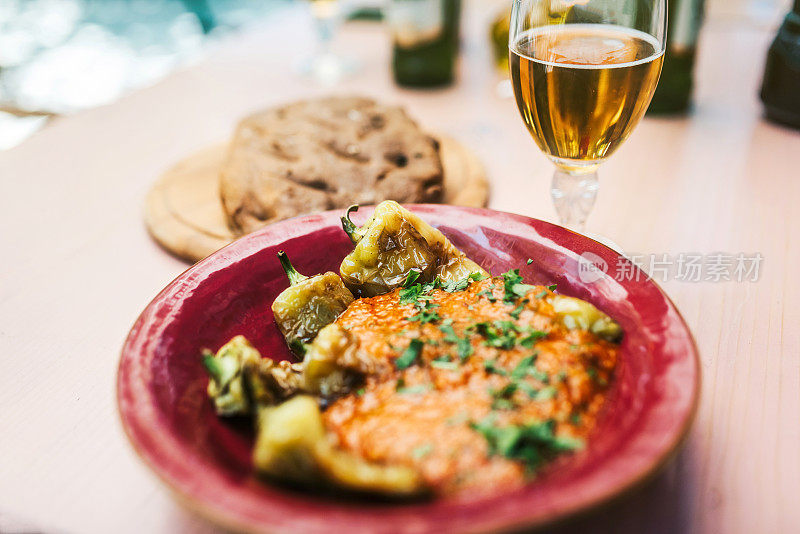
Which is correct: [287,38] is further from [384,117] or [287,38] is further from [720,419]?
[720,419]

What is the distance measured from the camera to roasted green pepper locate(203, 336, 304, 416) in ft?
2.25

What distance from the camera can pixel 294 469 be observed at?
59 cm

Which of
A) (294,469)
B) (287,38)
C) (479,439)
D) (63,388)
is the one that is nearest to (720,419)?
(479,439)

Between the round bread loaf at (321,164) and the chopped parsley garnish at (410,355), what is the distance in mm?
531

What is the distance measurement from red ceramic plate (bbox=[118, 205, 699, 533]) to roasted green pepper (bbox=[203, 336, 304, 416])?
25 millimetres

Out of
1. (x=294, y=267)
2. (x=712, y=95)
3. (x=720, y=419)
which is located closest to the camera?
(x=720, y=419)

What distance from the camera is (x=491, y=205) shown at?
1.36 m

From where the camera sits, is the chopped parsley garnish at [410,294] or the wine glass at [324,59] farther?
the wine glass at [324,59]

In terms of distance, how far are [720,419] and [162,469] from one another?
26.1 inches

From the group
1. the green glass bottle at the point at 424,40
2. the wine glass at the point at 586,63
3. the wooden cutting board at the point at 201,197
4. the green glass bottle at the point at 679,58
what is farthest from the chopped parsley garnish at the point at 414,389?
the green glass bottle at the point at 424,40

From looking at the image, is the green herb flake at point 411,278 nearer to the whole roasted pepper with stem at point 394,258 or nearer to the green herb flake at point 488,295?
the whole roasted pepper with stem at point 394,258

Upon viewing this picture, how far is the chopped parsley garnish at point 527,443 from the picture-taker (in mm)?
593

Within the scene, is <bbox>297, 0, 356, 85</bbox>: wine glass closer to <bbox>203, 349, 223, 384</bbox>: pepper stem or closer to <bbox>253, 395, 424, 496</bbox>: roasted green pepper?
<bbox>203, 349, 223, 384</bbox>: pepper stem

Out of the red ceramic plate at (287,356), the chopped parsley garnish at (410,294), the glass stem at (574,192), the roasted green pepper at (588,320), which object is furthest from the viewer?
the glass stem at (574,192)
